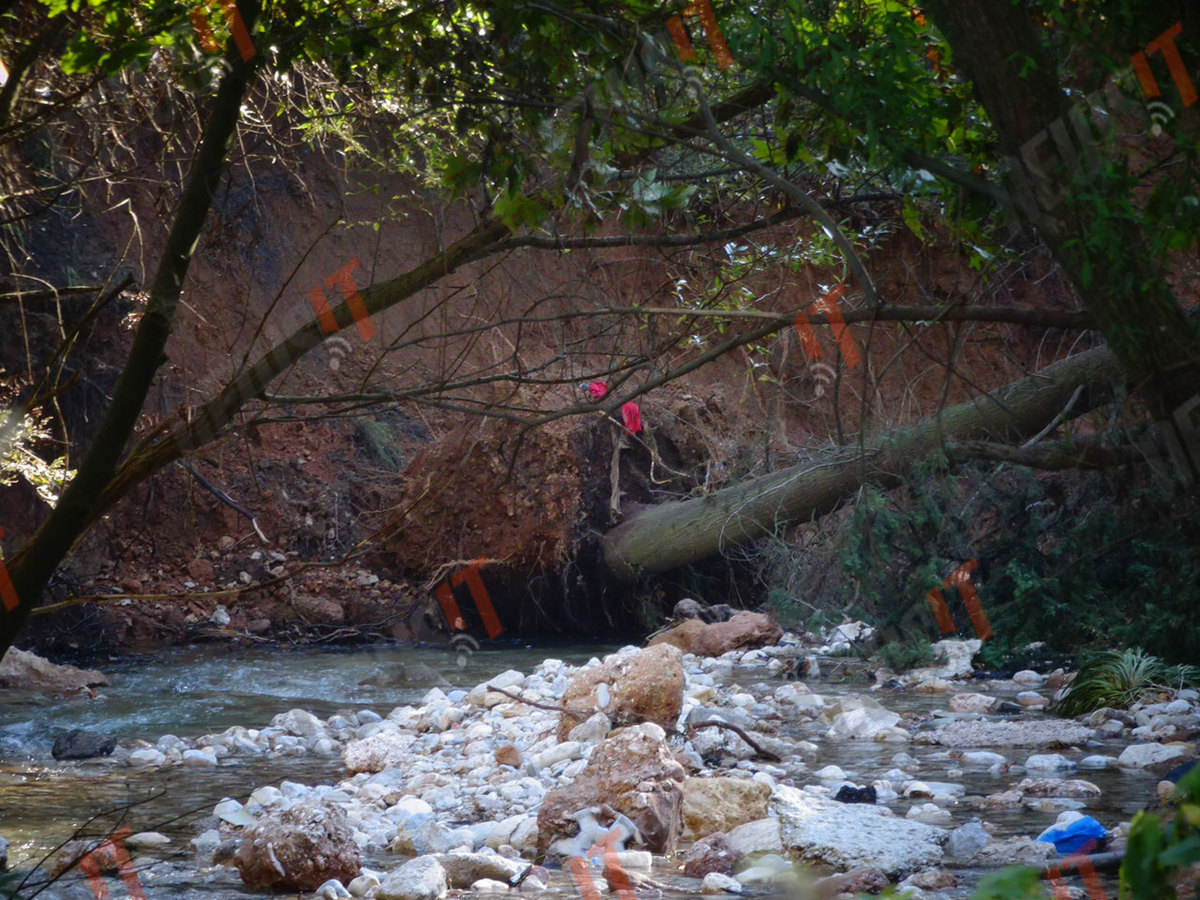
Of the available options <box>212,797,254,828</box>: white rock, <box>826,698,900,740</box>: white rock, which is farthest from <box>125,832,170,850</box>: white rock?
<box>826,698,900,740</box>: white rock

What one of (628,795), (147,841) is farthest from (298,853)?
(628,795)

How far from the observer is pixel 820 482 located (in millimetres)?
8242

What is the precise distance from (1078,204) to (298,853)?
272 centimetres

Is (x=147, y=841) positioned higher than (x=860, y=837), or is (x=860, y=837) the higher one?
(x=147, y=841)

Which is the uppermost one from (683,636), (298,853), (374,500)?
(374,500)

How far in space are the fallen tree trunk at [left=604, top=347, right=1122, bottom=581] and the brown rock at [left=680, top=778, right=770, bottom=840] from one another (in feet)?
9.19

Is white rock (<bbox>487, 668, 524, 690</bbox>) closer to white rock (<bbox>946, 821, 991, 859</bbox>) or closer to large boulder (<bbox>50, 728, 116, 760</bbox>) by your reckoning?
large boulder (<bbox>50, 728, 116, 760</bbox>)

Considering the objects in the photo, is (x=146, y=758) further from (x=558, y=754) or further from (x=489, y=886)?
(x=489, y=886)

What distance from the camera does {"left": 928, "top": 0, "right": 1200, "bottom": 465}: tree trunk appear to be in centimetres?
177

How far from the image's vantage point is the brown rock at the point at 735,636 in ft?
28.2

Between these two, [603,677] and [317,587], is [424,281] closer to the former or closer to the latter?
[603,677]

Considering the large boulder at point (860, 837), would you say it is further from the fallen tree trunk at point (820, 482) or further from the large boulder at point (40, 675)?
the large boulder at point (40, 675)

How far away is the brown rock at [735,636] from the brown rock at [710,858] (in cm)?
521

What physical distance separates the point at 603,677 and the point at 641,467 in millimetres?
5212
